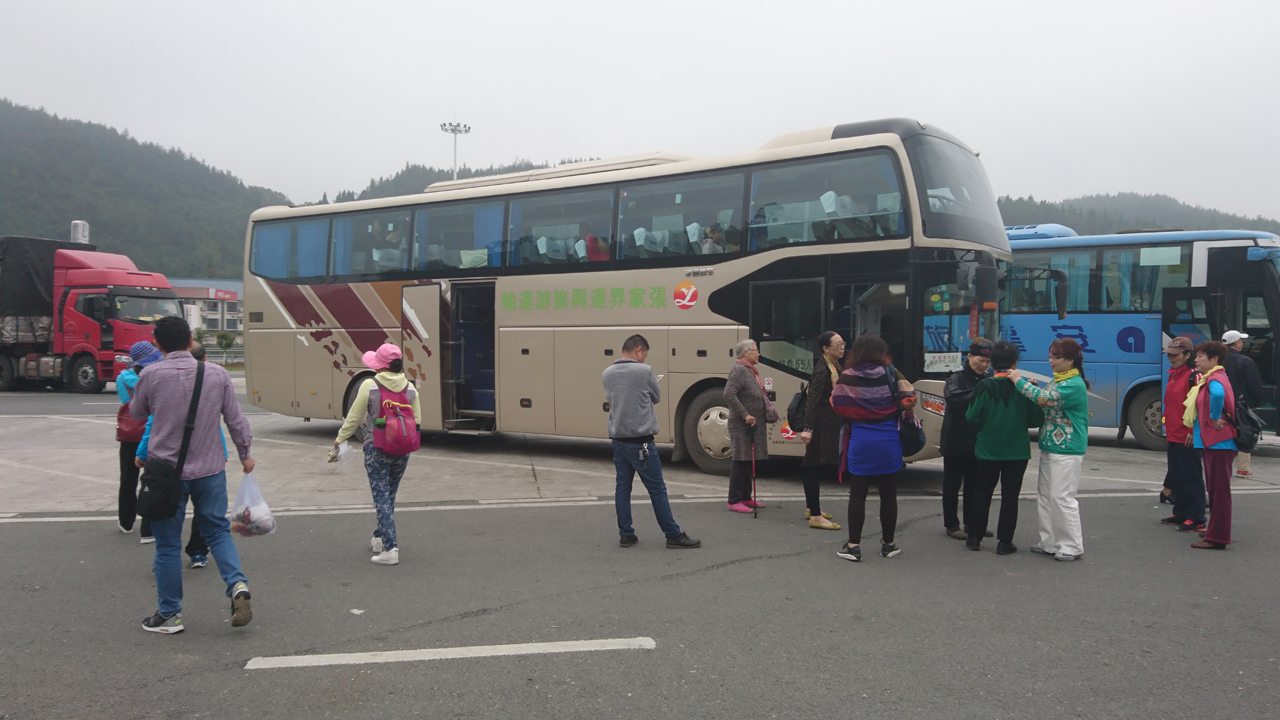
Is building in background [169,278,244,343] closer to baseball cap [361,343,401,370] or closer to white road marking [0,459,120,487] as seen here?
white road marking [0,459,120,487]

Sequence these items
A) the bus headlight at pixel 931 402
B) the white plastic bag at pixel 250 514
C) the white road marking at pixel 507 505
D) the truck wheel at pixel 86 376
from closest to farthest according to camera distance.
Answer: the white plastic bag at pixel 250 514 < the white road marking at pixel 507 505 < the bus headlight at pixel 931 402 < the truck wheel at pixel 86 376

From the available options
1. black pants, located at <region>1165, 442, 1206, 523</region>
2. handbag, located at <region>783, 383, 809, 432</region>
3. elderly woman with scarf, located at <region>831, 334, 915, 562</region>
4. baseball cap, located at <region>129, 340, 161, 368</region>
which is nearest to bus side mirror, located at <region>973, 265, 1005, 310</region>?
black pants, located at <region>1165, 442, 1206, 523</region>

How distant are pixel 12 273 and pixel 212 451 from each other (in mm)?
24039

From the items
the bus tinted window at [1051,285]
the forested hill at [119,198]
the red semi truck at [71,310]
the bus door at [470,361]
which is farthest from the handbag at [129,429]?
the forested hill at [119,198]

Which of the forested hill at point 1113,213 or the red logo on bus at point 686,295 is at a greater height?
the forested hill at point 1113,213

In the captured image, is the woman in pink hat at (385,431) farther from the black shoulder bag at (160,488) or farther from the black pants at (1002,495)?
the black pants at (1002,495)

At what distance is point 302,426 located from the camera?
15422 millimetres

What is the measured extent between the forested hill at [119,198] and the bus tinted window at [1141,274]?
311ft

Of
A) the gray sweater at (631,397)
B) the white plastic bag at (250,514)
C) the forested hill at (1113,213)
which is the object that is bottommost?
the white plastic bag at (250,514)

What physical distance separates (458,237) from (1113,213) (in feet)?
297

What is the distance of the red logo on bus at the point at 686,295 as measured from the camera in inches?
390

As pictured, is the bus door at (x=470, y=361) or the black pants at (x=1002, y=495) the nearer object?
the black pants at (x=1002, y=495)

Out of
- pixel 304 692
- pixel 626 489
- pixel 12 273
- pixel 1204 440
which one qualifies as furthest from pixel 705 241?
pixel 12 273

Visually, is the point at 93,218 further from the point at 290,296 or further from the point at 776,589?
the point at 776,589
